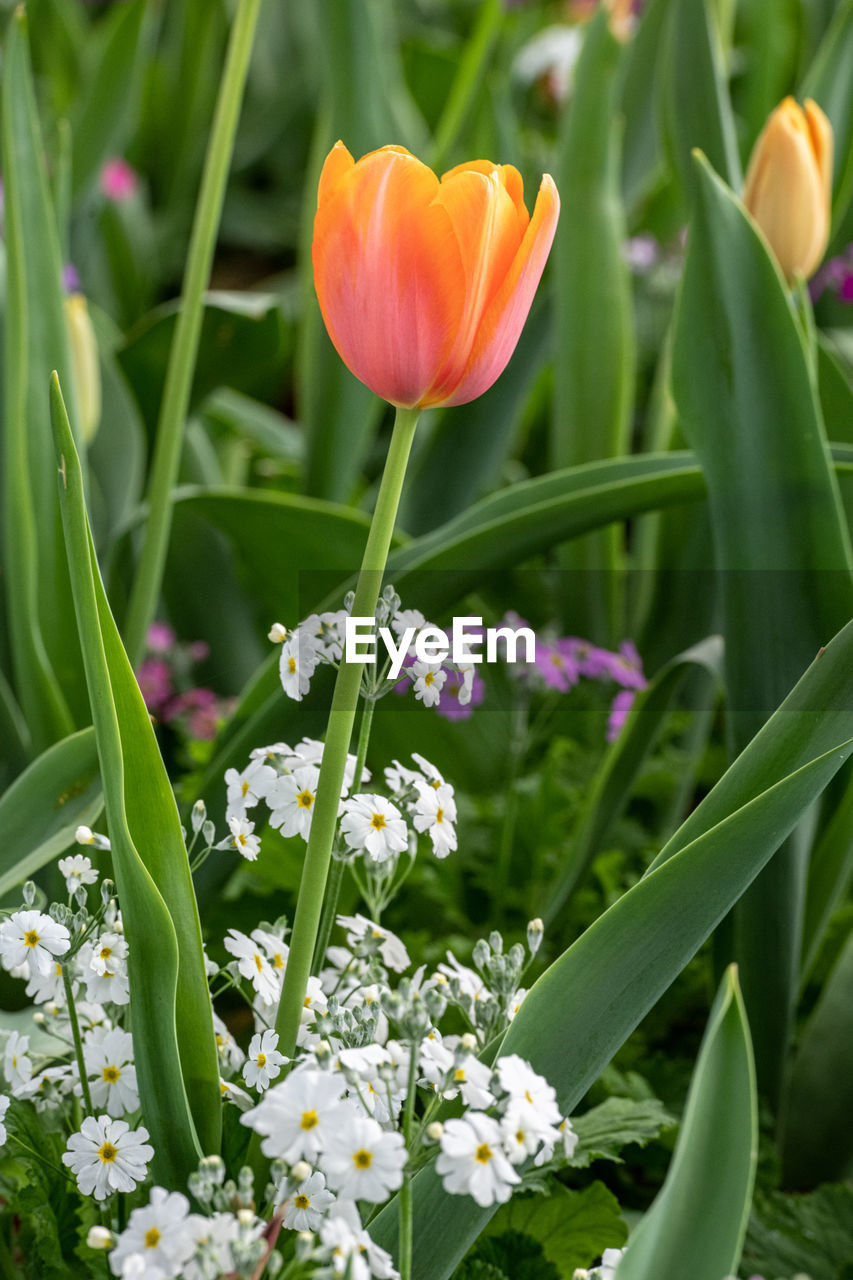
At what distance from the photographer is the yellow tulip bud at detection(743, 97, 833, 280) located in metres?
0.82

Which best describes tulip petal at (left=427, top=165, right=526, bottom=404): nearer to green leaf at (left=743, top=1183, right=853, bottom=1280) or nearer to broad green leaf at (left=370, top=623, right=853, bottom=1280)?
broad green leaf at (left=370, top=623, right=853, bottom=1280)

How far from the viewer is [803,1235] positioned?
0.66 meters

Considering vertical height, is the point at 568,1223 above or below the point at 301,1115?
below

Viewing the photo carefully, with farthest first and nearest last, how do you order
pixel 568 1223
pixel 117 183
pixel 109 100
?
1. pixel 117 183
2. pixel 109 100
3. pixel 568 1223

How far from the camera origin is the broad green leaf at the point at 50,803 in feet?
1.98

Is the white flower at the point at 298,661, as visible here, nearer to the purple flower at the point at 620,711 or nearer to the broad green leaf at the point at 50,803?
the broad green leaf at the point at 50,803

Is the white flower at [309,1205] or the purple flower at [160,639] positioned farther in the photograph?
the purple flower at [160,639]

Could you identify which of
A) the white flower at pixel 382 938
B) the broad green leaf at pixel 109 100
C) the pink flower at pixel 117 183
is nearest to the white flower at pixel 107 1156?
the white flower at pixel 382 938

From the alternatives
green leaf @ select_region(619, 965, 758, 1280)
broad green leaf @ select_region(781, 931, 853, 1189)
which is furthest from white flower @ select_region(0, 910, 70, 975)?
broad green leaf @ select_region(781, 931, 853, 1189)

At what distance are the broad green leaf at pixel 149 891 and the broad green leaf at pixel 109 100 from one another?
1.22 m

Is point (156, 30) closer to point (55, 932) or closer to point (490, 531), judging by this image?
point (490, 531)

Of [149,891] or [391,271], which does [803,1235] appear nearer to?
[149,891]

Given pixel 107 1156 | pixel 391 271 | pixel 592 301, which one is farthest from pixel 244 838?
pixel 592 301

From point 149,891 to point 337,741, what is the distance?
86 mm
